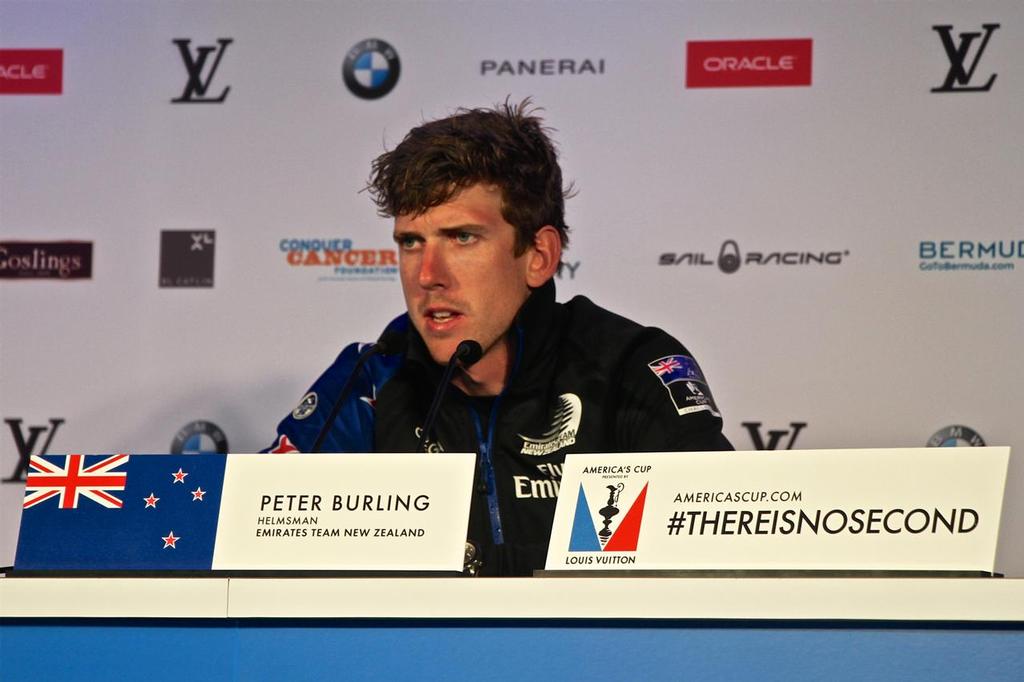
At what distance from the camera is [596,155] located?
312 centimetres

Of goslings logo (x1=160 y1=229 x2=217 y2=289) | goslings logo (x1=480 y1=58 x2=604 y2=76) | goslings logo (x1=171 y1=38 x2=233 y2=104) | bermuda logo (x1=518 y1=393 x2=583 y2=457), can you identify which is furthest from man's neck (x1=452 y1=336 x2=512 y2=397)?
goslings logo (x1=171 y1=38 x2=233 y2=104)

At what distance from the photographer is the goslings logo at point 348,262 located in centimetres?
318

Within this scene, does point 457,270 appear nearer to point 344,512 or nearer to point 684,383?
point 684,383

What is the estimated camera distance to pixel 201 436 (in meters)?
3.21

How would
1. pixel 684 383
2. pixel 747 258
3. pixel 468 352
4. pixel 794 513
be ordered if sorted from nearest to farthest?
pixel 794 513
pixel 468 352
pixel 684 383
pixel 747 258

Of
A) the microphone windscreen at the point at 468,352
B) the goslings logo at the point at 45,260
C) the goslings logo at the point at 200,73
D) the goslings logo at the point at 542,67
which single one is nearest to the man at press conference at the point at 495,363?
the microphone windscreen at the point at 468,352

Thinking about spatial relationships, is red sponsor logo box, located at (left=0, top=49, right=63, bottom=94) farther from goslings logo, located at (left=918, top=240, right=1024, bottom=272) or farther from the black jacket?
goslings logo, located at (left=918, top=240, right=1024, bottom=272)

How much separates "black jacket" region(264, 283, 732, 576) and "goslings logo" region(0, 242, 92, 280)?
1399mm

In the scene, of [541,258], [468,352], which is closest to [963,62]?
[541,258]

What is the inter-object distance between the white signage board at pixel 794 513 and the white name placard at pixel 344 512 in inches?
4.5

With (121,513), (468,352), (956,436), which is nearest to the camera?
(121,513)

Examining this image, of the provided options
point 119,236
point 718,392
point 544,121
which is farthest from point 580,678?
point 119,236

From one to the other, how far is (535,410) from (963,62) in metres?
1.60

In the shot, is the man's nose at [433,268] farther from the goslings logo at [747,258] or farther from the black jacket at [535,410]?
the goslings logo at [747,258]
